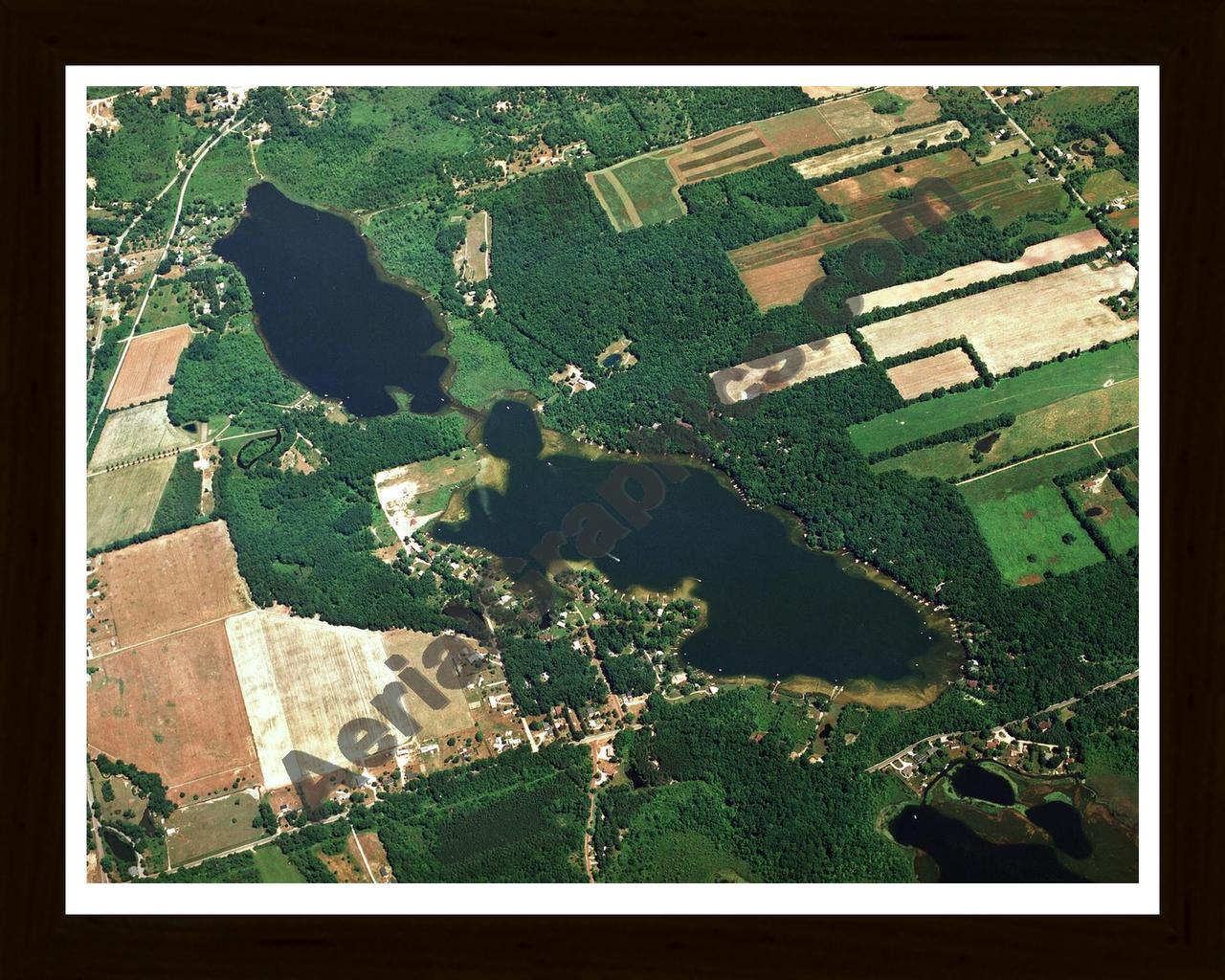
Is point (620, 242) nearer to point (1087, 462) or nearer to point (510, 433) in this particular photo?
point (510, 433)

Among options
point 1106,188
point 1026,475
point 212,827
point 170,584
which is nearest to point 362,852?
point 212,827

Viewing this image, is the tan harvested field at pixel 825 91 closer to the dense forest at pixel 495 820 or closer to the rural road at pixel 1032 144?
the rural road at pixel 1032 144

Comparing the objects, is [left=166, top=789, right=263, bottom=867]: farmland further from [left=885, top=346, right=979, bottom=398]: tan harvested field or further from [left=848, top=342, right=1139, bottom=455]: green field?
[left=885, top=346, right=979, bottom=398]: tan harvested field

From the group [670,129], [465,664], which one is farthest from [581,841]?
[670,129]

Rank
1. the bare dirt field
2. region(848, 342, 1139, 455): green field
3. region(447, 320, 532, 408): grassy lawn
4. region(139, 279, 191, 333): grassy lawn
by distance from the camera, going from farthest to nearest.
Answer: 1. the bare dirt field
2. region(139, 279, 191, 333): grassy lawn
3. region(447, 320, 532, 408): grassy lawn
4. region(848, 342, 1139, 455): green field

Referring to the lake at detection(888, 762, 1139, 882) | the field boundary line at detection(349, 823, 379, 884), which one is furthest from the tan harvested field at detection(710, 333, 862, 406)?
the field boundary line at detection(349, 823, 379, 884)
